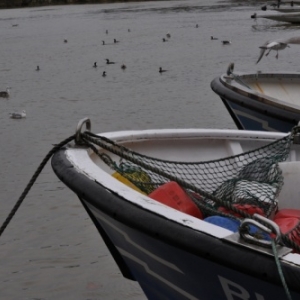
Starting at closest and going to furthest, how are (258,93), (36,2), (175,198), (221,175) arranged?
(175,198), (221,175), (258,93), (36,2)

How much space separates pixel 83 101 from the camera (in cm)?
2044

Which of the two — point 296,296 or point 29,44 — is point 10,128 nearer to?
point 296,296

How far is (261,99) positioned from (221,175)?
9.83 ft

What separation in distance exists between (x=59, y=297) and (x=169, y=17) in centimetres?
5088

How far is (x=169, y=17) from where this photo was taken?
5703 centimetres

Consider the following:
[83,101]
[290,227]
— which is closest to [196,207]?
[290,227]

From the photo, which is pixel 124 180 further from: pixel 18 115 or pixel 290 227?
pixel 18 115

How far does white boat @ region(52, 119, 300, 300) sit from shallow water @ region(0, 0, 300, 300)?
1527 mm

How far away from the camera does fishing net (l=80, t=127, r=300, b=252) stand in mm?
5699

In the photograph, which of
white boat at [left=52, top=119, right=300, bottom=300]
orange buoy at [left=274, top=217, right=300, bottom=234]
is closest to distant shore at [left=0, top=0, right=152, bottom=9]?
white boat at [left=52, top=119, right=300, bottom=300]

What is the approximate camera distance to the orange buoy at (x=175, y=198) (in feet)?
18.2

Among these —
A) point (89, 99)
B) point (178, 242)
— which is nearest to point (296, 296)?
point (178, 242)

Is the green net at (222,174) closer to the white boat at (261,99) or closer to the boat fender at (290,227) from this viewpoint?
the boat fender at (290,227)

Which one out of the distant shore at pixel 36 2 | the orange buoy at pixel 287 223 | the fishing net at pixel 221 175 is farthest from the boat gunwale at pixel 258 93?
the distant shore at pixel 36 2
